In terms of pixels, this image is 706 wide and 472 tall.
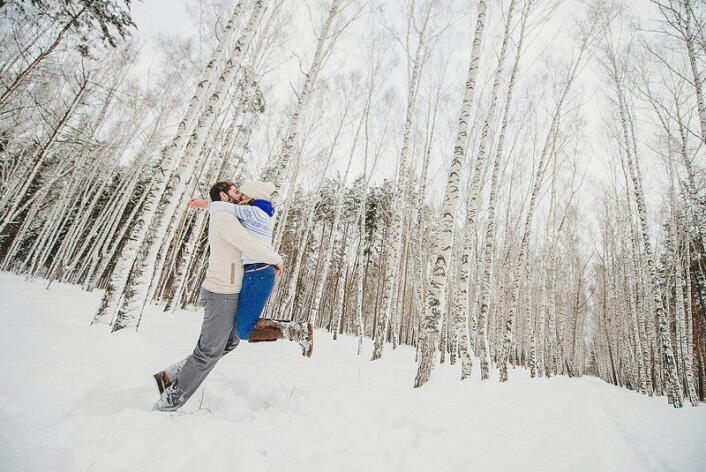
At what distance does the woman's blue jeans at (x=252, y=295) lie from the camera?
201 cm

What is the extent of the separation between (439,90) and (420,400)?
33.0 feet

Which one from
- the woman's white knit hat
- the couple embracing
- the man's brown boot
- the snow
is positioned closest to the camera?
the snow

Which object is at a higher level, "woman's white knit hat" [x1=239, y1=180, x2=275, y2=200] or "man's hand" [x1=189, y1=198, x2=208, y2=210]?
"woman's white knit hat" [x1=239, y1=180, x2=275, y2=200]

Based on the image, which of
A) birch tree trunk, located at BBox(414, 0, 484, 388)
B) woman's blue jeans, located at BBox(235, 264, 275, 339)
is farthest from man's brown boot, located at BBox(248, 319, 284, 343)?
birch tree trunk, located at BBox(414, 0, 484, 388)

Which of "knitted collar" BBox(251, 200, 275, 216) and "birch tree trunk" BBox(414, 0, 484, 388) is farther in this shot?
"birch tree trunk" BBox(414, 0, 484, 388)

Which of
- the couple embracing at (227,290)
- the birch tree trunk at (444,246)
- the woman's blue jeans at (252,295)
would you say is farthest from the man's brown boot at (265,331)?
the birch tree trunk at (444,246)

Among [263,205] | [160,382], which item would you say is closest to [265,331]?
[160,382]

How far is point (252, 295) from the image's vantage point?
2.02 metres

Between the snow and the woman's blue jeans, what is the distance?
25.5 inches

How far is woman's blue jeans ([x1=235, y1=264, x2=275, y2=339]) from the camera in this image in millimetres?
2014

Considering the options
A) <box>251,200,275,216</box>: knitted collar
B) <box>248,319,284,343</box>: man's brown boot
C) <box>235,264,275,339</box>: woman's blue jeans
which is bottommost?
<box>248,319,284,343</box>: man's brown boot

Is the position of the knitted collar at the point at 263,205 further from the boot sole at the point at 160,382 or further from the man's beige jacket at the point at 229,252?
the boot sole at the point at 160,382

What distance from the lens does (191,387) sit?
6.53 ft

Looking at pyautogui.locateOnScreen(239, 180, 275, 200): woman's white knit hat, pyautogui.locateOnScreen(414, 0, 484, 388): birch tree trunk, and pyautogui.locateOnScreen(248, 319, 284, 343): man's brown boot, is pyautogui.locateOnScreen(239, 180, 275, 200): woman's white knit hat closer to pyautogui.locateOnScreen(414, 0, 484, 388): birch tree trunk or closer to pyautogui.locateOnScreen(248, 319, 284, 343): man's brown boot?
pyautogui.locateOnScreen(248, 319, 284, 343): man's brown boot
